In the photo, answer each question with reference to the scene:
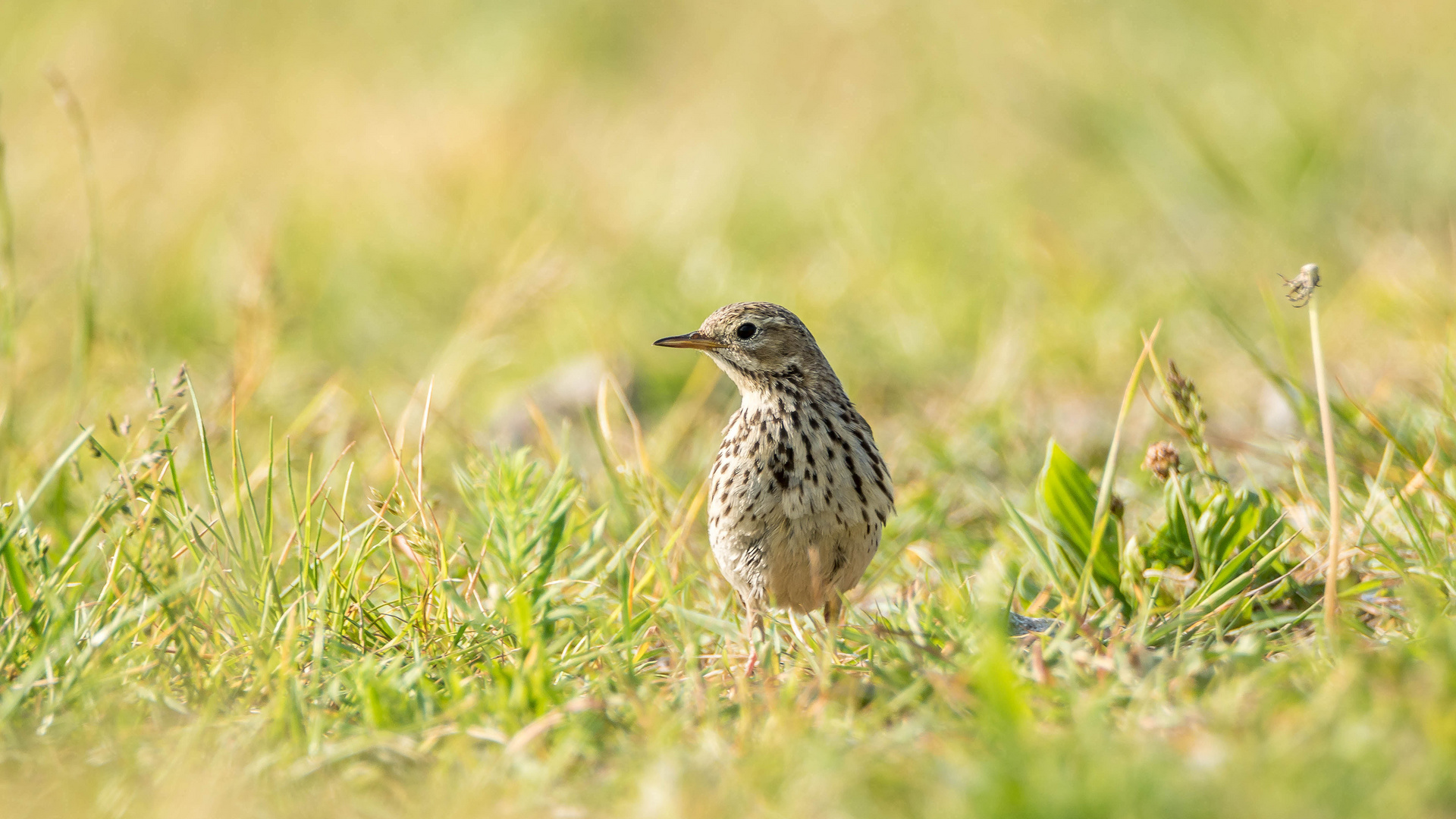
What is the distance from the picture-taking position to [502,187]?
337 inches

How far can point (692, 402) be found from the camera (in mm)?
5875

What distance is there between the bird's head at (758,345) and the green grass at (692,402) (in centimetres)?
38

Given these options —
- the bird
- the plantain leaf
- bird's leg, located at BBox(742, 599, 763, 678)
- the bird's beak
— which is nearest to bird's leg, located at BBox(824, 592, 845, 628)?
the bird

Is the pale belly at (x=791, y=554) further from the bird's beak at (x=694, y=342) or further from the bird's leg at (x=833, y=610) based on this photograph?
the bird's beak at (x=694, y=342)

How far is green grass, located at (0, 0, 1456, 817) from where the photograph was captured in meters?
2.55

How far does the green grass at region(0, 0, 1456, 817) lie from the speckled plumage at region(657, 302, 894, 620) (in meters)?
0.19

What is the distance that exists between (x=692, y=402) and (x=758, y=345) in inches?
69.3

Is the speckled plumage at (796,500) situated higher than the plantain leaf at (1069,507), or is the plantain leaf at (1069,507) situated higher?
the speckled plumage at (796,500)

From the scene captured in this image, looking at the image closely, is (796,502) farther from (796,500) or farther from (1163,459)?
(1163,459)

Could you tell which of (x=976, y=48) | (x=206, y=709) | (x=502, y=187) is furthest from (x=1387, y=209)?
(x=206, y=709)

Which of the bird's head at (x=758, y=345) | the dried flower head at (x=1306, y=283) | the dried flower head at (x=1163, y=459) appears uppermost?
the bird's head at (x=758, y=345)

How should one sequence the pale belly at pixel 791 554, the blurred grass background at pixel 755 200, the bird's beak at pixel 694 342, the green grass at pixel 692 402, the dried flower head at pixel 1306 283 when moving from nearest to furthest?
1. the green grass at pixel 692 402
2. the dried flower head at pixel 1306 283
3. the pale belly at pixel 791 554
4. the bird's beak at pixel 694 342
5. the blurred grass background at pixel 755 200

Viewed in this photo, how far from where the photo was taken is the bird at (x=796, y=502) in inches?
144

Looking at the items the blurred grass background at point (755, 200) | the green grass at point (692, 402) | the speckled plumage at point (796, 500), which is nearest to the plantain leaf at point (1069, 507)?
the green grass at point (692, 402)
